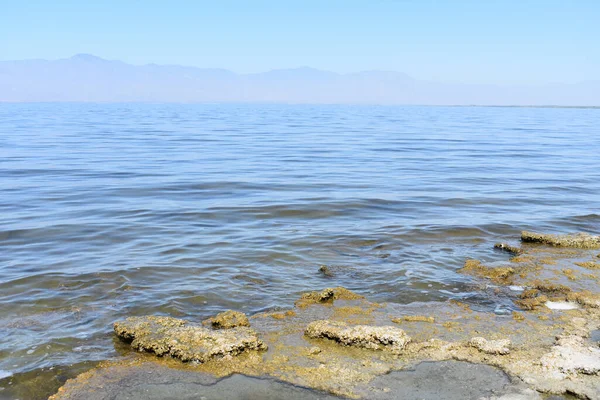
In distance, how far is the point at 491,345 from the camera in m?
5.26

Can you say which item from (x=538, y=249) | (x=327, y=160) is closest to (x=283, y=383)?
(x=538, y=249)

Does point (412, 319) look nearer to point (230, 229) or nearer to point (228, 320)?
point (228, 320)

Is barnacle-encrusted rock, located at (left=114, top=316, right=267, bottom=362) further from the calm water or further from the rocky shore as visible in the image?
the calm water

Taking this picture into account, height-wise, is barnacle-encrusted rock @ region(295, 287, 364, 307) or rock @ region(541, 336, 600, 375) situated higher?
rock @ region(541, 336, 600, 375)

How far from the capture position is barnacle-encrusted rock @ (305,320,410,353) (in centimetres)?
531

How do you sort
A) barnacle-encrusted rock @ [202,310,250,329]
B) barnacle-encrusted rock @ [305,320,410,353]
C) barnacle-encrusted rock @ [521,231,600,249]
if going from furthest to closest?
barnacle-encrusted rock @ [521,231,600,249] → barnacle-encrusted rock @ [202,310,250,329] → barnacle-encrusted rock @ [305,320,410,353]

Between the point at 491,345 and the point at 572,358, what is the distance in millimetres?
689

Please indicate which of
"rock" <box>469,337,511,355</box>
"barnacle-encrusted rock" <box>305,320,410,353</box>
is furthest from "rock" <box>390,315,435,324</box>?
"rock" <box>469,337,511,355</box>

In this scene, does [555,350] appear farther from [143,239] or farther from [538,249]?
[143,239]

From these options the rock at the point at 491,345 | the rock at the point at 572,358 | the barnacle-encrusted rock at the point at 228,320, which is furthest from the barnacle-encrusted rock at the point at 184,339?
the rock at the point at 572,358

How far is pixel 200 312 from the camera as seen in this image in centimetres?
670

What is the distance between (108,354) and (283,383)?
1.86m

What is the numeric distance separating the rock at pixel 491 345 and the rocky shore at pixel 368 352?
0.04 ft

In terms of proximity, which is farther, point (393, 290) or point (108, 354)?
point (393, 290)
